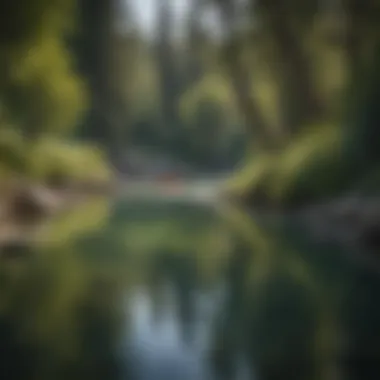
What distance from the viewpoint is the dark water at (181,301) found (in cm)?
127

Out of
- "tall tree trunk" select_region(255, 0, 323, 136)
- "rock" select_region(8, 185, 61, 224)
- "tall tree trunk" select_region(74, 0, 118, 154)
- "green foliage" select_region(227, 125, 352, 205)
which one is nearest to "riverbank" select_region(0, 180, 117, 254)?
"rock" select_region(8, 185, 61, 224)

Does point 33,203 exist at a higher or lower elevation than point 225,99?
lower

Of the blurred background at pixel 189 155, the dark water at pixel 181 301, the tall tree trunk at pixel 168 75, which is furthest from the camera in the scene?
the tall tree trunk at pixel 168 75

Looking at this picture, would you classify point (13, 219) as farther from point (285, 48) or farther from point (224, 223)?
point (285, 48)

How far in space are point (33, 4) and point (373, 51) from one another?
0.76 metres

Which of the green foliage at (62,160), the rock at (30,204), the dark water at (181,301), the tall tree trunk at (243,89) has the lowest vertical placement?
the dark water at (181,301)

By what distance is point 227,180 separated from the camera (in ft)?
5.02

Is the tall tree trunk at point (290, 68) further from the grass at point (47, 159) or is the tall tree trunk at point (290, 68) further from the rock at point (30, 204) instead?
the rock at point (30, 204)

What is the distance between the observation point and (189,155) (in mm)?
1539

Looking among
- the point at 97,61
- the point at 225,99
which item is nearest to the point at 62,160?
the point at 97,61

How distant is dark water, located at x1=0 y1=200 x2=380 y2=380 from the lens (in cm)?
127

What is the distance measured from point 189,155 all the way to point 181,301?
0.34 m

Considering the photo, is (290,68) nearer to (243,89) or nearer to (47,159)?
(243,89)

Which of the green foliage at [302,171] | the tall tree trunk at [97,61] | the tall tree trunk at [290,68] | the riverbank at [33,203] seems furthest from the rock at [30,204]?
the tall tree trunk at [290,68]
